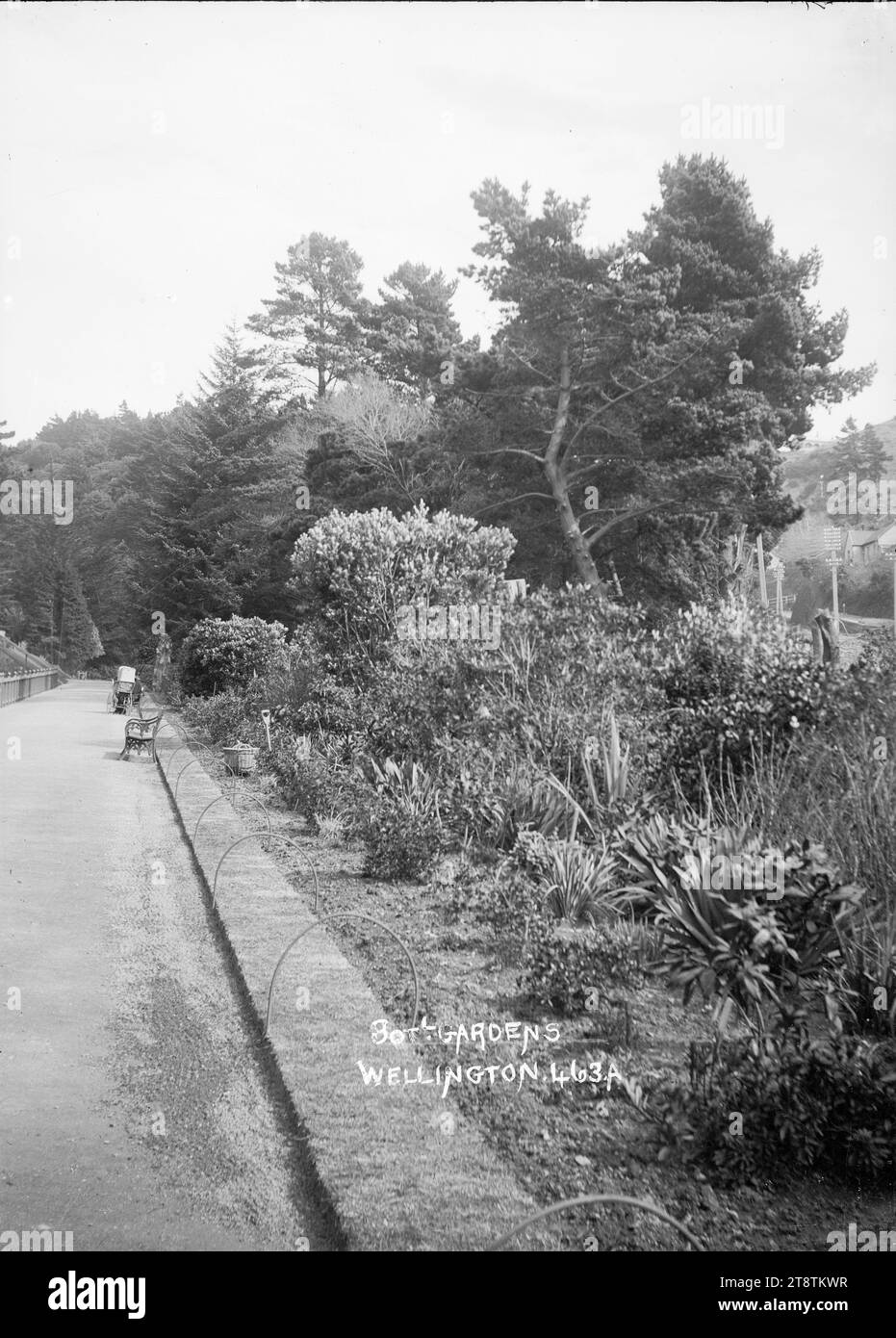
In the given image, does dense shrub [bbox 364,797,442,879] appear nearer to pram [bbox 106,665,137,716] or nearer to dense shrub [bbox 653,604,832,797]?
dense shrub [bbox 653,604,832,797]

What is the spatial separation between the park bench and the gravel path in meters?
6.82

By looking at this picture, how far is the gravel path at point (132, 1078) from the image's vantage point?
2.87 meters

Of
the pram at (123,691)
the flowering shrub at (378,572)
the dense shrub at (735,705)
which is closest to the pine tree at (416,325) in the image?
the pram at (123,691)

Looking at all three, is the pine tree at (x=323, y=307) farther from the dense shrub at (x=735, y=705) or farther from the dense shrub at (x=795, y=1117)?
the dense shrub at (x=795, y=1117)

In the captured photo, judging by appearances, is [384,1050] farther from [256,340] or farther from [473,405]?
[256,340]

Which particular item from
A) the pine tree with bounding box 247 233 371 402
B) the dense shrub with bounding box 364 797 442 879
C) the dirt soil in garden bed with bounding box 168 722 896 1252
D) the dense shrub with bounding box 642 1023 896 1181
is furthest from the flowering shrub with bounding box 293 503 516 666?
the pine tree with bounding box 247 233 371 402

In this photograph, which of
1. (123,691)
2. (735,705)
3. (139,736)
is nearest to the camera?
(735,705)

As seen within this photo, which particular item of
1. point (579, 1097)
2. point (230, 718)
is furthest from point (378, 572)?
point (579, 1097)

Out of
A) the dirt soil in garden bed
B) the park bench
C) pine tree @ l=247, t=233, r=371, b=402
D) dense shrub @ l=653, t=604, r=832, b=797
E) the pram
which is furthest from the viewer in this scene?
pine tree @ l=247, t=233, r=371, b=402

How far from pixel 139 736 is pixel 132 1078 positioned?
11.3 m

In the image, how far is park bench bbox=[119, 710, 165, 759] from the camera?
14562 millimetres

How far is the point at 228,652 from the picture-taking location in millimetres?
21828

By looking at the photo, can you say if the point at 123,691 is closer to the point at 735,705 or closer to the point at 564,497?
the point at 564,497

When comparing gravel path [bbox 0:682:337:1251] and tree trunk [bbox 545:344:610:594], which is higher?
tree trunk [bbox 545:344:610:594]
